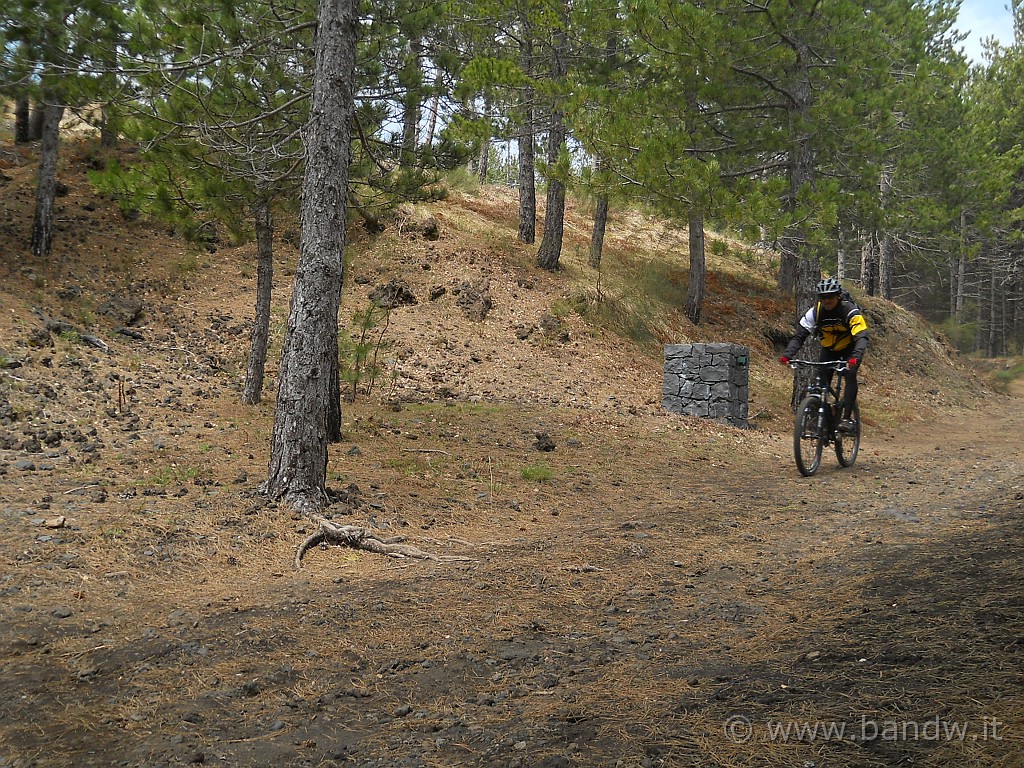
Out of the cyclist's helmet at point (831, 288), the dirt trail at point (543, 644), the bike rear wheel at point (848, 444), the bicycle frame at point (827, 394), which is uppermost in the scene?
the cyclist's helmet at point (831, 288)

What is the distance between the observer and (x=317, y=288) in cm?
642

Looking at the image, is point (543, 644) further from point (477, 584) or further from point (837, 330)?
point (837, 330)

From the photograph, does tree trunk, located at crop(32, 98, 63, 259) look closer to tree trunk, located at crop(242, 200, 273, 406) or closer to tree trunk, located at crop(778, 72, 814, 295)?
tree trunk, located at crop(242, 200, 273, 406)

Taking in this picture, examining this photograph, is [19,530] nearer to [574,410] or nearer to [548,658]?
[548,658]

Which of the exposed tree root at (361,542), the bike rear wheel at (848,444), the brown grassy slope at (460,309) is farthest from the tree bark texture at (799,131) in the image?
the exposed tree root at (361,542)

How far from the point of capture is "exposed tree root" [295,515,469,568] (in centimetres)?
561

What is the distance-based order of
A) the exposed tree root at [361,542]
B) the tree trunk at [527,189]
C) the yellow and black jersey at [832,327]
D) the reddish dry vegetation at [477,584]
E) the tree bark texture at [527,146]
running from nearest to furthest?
the reddish dry vegetation at [477,584] → the exposed tree root at [361,542] → the yellow and black jersey at [832,327] → the tree bark texture at [527,146] → the tree trunk at [527,189]

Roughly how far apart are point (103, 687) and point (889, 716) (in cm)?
340

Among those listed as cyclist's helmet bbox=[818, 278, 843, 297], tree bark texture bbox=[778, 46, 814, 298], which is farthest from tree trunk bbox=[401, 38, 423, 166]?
tree bark texture bbox=[778, 46, 814, 298]

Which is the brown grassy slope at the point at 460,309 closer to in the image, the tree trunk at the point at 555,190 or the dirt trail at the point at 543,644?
the tree trunk at the point at 555,190

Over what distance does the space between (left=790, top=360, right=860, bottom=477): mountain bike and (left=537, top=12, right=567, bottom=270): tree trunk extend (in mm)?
7266

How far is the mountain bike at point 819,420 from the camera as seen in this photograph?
343 inches

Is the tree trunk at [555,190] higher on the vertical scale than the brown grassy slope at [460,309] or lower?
higher

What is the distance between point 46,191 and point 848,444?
568 inches
